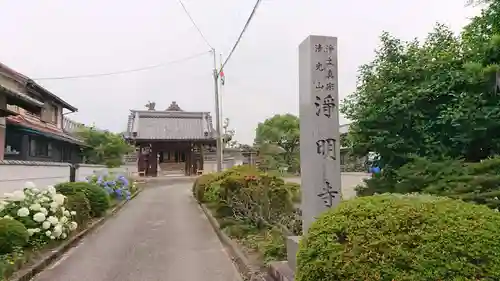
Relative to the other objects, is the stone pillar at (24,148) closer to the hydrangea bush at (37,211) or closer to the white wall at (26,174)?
the white wall at (26,174)

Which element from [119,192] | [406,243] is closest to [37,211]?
[406,243]

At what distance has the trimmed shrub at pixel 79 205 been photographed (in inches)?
425

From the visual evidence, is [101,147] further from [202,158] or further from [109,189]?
[109,189]

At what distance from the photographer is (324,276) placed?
3.59 meters

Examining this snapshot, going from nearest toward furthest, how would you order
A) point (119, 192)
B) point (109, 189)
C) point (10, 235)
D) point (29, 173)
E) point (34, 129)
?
1. point (10, 235)
2. point (29, 173)
3. point (109, 189)
4. point (34, 129)
5. point (119, 192)

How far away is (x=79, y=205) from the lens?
37.0 ft

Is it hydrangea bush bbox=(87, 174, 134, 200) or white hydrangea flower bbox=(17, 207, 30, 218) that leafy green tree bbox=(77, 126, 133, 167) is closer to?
hydrangea bush bbox=(87, 174, 134, 200)

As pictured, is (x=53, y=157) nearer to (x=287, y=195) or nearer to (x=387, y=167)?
(x=287, y=195)

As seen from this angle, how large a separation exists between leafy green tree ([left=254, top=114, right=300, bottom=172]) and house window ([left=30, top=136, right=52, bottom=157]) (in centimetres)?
1708

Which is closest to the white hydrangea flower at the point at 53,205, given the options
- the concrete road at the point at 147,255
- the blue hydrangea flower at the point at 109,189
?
the concrete road at the point at 147,255

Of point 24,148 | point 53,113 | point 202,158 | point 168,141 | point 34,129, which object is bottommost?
point 202,158

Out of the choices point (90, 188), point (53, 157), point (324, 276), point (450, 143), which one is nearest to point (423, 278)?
point (324, 276)

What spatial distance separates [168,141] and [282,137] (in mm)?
11845

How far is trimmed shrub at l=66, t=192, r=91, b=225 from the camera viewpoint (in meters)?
10.8
